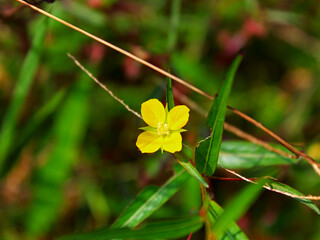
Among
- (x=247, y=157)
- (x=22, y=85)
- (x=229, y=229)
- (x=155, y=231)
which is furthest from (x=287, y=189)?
(x=22, y=85)

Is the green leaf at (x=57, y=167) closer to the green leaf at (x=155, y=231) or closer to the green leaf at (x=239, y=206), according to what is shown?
the green leaf at (x=155, y=231)

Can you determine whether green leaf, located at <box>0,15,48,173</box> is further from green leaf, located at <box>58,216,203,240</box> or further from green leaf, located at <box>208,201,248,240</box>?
green leaf, located at <box>208,201,248,240</box>

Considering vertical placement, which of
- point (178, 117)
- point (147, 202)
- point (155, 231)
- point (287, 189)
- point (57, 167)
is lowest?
point (287, 189)

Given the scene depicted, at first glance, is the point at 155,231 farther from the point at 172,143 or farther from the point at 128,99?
the point at 128,99

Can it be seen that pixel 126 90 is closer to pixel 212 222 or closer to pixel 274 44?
pixel 274 44

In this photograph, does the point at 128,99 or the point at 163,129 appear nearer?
the point at 163,129

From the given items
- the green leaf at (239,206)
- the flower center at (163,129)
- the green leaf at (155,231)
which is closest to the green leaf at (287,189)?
the green leaf at (239,206)
